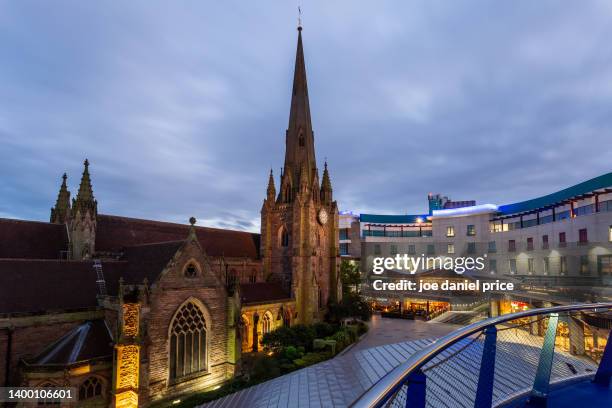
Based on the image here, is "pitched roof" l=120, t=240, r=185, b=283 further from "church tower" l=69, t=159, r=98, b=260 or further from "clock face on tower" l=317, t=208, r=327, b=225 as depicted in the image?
"clock face on tower" l=317, t=208, r=327, b=225

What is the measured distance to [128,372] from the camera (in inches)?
714

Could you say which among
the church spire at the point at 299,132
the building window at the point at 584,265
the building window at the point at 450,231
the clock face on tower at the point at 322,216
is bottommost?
the building window at the point at 584,265

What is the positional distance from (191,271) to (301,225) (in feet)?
58.3

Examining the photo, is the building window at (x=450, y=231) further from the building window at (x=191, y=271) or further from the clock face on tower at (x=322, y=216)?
the building window at (x=191, y=271)

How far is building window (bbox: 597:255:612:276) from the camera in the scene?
104 feet

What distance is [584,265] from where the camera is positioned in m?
35.1

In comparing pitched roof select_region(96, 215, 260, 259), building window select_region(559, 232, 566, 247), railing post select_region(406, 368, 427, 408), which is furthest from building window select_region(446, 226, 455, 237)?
railing post select_region(406, 368, 427, 408)

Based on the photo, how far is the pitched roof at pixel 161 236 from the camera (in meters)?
29.2

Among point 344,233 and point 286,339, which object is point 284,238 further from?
point 344,233

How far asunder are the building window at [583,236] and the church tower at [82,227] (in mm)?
46958

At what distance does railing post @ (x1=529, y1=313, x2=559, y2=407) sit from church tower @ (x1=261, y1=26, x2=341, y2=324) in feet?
105

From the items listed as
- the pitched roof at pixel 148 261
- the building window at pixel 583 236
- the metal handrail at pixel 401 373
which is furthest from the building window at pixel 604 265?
the pitched roof at pixel 148 261

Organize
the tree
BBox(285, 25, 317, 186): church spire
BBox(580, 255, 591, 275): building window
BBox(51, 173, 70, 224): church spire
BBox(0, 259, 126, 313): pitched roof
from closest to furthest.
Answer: BBox(0, 259, 126, 313): pitched roof → BBox(51, 173, 70, 224): church spire → BBox(580, 255, 591, 275): building window → BBox(285, 25, 317, 186): church spire → the tree

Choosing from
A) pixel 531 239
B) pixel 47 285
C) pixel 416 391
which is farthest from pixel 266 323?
pixel 531 239
